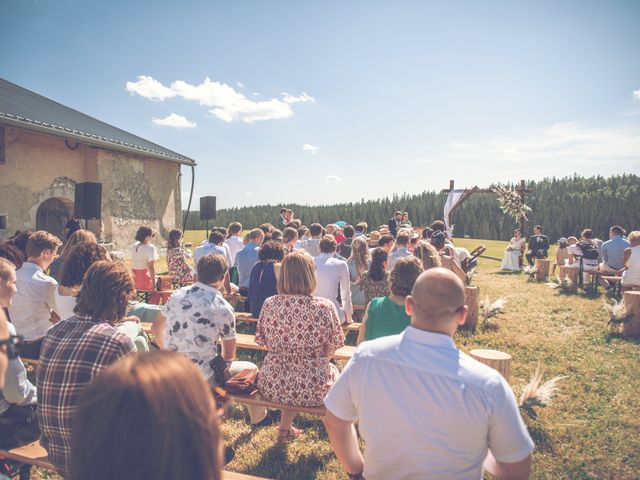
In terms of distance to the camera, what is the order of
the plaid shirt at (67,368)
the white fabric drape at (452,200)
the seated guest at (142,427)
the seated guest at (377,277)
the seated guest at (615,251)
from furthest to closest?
the white fabric drape at (452,200) < the seated guest at (615,251) < the seated guest at (377,277) < the plaid shirt at (67,368) < the seated guest at (142,427)

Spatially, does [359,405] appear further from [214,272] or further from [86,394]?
[214,272]

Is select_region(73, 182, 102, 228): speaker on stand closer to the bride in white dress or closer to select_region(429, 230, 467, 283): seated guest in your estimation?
select_region(429, 230, 467, 283): seated guest

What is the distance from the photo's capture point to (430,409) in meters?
1.69

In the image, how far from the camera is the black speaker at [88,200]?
1143 cm

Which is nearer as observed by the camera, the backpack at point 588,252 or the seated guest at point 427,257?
the seated guest at point 427,257

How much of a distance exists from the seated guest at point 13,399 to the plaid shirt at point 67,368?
1.31 ft

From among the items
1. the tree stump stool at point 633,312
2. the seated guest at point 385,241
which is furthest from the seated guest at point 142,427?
the tree stump stool at point 633,312

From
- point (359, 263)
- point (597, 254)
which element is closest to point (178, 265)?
point (359, 263)

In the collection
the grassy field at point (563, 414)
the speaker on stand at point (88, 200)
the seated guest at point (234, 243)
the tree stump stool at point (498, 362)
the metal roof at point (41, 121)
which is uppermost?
the metal roof at point (41, 121)

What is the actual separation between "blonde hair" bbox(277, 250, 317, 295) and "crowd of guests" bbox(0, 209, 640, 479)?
12mm

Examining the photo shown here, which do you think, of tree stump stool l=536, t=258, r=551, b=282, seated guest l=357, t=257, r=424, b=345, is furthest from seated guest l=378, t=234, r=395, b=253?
tree stump stool l=536, t=258, r=551, b=282

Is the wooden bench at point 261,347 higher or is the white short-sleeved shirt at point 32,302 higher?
the white short-sleeved shirt at point 32,302

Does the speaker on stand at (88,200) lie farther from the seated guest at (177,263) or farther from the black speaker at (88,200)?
the seated guest at (177,263)

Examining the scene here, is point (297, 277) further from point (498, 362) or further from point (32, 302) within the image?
point (32, 302)
